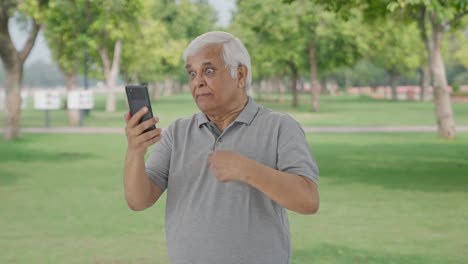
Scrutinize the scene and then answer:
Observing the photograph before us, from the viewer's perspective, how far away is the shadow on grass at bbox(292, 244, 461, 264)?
800 cm

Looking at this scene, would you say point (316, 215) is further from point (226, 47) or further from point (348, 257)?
point (226, 47)

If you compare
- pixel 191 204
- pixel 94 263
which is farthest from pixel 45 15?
pixel 191 204

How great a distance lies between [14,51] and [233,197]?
75.9 ft

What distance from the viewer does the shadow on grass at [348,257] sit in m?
8.00

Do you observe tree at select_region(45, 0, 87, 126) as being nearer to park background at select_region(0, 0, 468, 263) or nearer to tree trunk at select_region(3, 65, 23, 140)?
park background at select_region(0, 0, 468, 263)

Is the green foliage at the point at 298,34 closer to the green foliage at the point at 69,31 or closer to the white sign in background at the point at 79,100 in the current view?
the green foliage at the point at 69,31

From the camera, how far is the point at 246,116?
314 centimetres

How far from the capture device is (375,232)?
962 centimetres

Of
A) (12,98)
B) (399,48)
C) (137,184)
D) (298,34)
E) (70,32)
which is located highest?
(399,48)

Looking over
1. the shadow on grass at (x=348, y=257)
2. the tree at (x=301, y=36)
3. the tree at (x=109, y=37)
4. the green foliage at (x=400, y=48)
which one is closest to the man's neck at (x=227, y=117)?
the shadow on grass at (x=348, y=257)

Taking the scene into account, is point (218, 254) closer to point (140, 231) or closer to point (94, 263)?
point (94, 263)

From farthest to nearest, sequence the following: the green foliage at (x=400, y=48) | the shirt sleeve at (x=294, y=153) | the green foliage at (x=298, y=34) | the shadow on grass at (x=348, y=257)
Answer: the green foliage at (x=400, y=48), the green foliage at (x=298, y=34), the shadow on grass at (x=348, y=257), the shirt sleeve at (x=294, y=153)

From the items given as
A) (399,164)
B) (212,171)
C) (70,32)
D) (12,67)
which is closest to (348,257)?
(212,171)

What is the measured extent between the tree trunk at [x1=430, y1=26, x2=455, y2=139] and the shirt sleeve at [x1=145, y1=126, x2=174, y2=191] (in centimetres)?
2175
